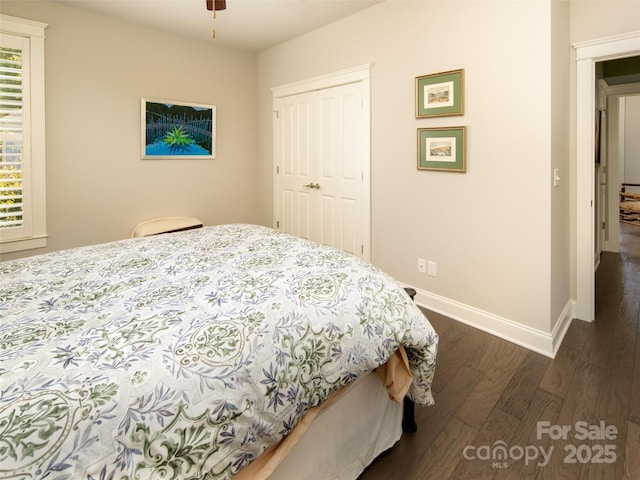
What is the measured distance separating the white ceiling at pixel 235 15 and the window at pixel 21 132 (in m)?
0.52

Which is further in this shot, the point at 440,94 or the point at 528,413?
the point at 440,94

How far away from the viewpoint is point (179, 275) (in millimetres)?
1536

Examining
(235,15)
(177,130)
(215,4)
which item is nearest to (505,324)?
(215,4)

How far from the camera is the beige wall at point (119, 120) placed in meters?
3.27

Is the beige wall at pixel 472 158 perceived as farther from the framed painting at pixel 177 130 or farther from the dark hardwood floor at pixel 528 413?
the framed painting at pixel 177 130

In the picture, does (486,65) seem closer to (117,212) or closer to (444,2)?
(444,2)

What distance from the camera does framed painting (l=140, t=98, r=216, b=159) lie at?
3803mm

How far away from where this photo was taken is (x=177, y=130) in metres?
4.02

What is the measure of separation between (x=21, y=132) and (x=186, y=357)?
330 centimetres

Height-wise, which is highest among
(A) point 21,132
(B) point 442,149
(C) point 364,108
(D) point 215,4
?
(D) point 215,4

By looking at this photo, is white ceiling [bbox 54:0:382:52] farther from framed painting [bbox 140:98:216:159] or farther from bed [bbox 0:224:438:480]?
bed [bbox 0:224:438:480]

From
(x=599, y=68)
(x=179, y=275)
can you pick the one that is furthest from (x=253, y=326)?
(x=599, y=68)

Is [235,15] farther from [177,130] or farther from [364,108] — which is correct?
[364,108]

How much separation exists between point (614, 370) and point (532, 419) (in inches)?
32.6
